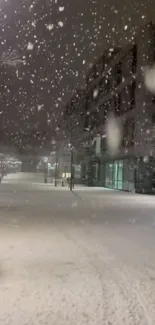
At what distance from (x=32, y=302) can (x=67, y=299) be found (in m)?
0.51

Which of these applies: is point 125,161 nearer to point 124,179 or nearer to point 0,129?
point 124,179

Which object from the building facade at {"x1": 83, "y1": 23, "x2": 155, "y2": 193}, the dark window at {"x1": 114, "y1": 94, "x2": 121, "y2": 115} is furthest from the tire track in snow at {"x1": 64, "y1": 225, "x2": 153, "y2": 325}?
the dark window at {"x1": 114, "y1": 94, "x2": 121, "y2": 115}

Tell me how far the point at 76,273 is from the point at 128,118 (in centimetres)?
4185

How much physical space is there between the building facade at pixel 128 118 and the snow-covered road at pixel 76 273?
2581cm

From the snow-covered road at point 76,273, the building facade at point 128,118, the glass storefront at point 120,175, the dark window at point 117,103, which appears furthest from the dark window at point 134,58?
the snow-covered road at point 76,273

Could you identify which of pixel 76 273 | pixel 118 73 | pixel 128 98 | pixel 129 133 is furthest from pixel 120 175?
pixel 76 273

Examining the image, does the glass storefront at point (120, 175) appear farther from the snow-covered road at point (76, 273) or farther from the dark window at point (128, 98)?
the snow-covered road at point (76, 273)

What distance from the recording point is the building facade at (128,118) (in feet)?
137

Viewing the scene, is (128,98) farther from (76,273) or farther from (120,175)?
(76,273)

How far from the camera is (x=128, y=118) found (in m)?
49.7

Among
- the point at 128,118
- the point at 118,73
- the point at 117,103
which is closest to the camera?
the point at 128,118

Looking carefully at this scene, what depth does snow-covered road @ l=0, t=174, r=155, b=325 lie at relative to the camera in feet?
20.2

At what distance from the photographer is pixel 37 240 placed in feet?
41.2

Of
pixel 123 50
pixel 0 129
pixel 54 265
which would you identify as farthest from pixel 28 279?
pixel 123 50
